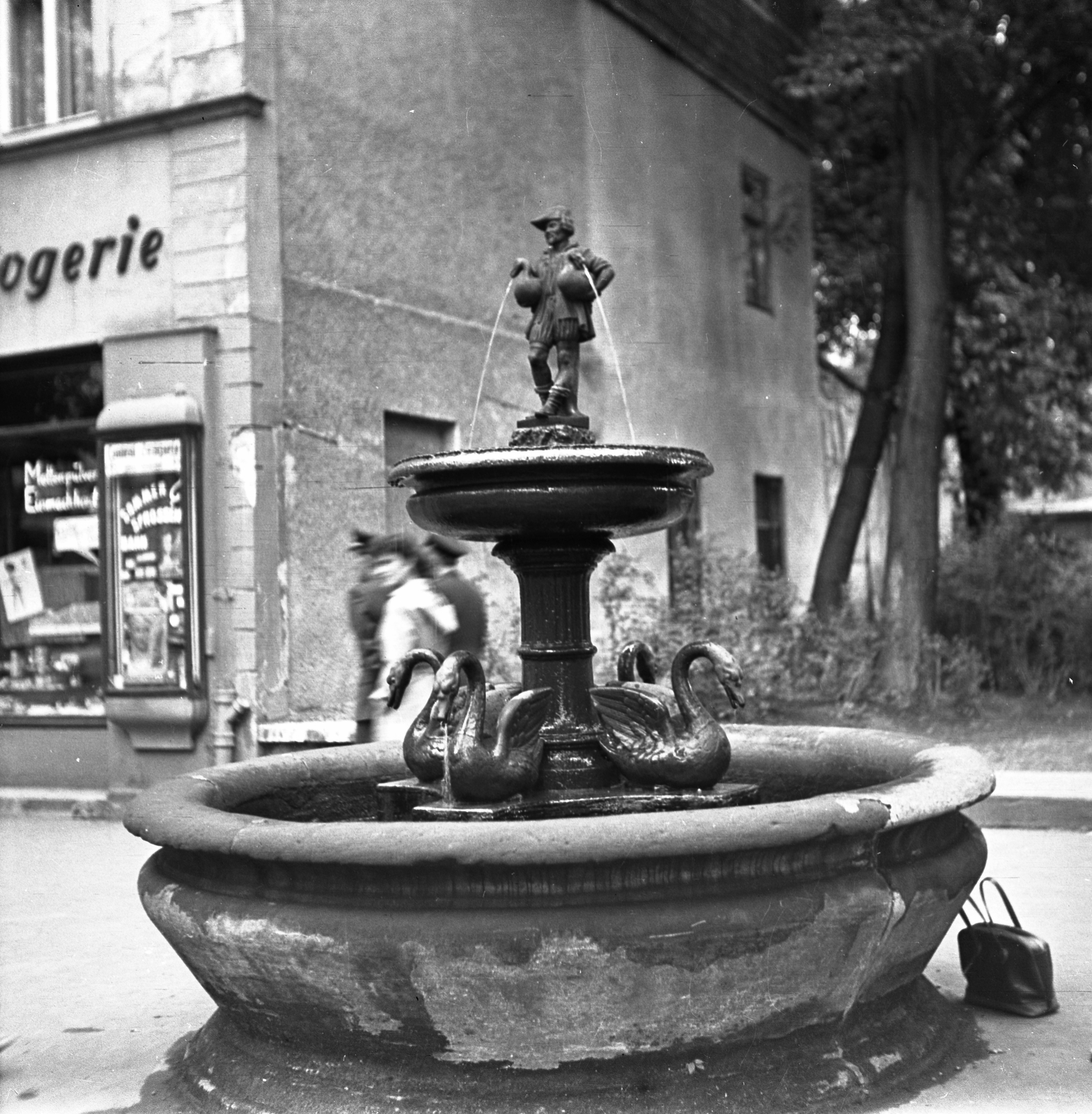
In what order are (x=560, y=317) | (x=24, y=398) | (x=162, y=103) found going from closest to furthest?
(x=560, y=317)
(x=162, y=103)
(x=24, y=398)

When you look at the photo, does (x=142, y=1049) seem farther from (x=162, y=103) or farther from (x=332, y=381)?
(x=162, y=103)

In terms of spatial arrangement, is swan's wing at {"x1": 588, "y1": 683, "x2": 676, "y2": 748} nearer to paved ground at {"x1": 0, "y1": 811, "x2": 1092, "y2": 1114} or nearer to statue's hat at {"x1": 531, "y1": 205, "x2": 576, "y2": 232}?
paved ground at {"x1": 0, "y1": 811, "x2": 1092, "y2": 1114}

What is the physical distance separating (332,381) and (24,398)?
268cm

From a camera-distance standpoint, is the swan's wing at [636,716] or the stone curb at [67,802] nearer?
the swan's wing at [636,716]

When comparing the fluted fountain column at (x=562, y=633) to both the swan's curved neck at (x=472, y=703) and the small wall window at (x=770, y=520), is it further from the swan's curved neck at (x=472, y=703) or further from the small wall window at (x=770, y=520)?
the small wall window at (x=770, y=520)

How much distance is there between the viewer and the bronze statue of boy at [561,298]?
5578mm

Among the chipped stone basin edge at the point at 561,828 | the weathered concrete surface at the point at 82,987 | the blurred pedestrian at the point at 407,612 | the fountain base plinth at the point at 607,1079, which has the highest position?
the blurred pedestrian at the point at 407,612

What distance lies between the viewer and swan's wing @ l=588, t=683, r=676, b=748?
5113 millimetres

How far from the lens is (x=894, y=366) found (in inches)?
702

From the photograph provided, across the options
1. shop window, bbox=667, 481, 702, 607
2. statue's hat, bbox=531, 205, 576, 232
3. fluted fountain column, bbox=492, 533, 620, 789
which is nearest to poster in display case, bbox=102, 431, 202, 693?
shop window, bbox=667, 481, 702, 607

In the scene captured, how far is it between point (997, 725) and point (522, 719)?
9.92 m

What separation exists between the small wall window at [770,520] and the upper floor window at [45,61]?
9.82 m

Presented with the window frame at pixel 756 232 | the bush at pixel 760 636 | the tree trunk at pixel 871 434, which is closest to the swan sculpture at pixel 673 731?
the bush at pixel 760 636

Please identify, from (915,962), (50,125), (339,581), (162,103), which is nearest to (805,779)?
(915,962)
